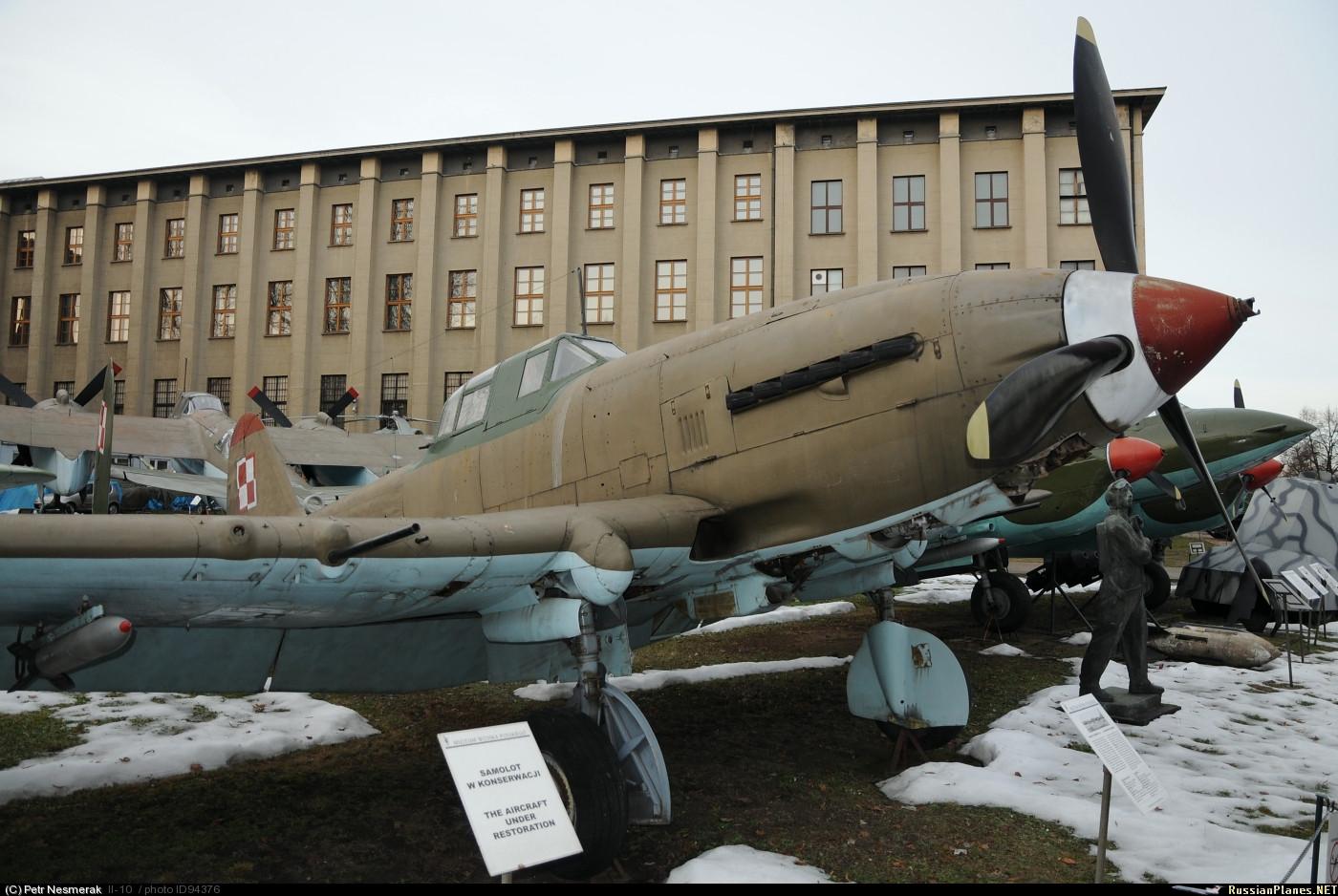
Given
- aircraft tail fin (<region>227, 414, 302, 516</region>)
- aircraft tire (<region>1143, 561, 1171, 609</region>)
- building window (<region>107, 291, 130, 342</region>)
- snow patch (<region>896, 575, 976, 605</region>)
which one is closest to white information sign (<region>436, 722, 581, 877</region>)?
aircraft tail fin (<region>227, 414, 302, 516</region>)

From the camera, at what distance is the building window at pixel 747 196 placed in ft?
88.1

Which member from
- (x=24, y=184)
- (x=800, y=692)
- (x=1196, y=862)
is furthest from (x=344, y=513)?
(x=24, y=184)

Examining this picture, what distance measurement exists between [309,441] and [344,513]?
43.8ft

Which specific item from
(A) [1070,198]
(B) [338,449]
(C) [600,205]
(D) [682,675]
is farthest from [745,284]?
(D) [682,675]

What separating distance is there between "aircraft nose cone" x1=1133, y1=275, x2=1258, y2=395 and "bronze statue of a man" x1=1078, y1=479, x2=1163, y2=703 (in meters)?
2.88

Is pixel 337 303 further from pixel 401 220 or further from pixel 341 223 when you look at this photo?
pixel 401 220

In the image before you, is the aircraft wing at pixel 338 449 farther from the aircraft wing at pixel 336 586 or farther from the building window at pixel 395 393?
the aircraft wing at pixel 336 586

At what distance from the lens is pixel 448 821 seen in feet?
14.1

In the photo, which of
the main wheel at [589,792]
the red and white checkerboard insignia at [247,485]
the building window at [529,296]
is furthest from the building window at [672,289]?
the main wheel at [589,792]

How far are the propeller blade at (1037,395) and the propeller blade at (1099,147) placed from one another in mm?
1076

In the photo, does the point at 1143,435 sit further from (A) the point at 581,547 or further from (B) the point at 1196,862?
(A) the point at 581,547

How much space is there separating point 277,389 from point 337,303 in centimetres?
377

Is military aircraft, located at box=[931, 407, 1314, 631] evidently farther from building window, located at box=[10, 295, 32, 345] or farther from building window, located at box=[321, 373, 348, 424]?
building window, located at box=[10, 295, 32, 345]

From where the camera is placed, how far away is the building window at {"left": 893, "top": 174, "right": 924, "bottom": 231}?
85.7 ft
